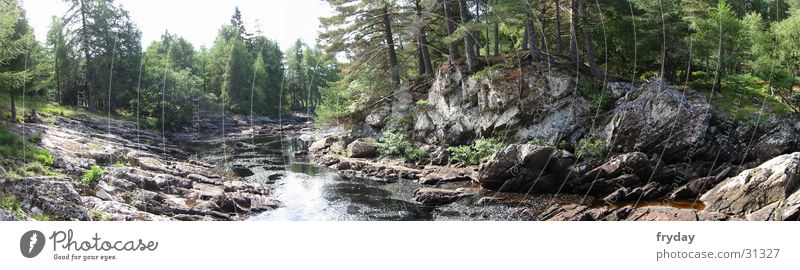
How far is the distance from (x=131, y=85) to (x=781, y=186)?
99.8 ft

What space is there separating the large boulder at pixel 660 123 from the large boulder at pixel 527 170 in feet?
7.84

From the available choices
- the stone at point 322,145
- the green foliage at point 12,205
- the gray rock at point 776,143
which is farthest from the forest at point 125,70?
the gray rock at point 776,143

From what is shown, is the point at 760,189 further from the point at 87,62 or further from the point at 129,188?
the point at 87,62

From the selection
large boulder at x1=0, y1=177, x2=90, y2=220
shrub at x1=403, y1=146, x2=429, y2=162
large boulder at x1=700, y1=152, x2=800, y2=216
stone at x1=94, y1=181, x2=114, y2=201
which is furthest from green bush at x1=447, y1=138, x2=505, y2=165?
large boulder at x1=0, y1=177, x2=90, y2=220

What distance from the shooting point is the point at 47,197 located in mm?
8500

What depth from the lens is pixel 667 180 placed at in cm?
1554

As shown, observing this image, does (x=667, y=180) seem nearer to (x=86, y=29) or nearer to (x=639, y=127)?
(x=639, y=127)

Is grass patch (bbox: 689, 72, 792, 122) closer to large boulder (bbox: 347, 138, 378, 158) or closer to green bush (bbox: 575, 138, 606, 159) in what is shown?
green bush (bbox: 575, 138, 606, 159)

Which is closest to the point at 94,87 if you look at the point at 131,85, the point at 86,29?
the point at 131,85

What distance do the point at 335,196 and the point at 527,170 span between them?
21.6ft

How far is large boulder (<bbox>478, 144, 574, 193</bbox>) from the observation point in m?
16.3

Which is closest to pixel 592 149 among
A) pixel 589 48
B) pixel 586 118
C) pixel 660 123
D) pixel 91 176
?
pixel 586 118

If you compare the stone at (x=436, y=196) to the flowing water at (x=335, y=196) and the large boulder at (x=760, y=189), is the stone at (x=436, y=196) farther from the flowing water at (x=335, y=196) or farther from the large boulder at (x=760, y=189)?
the large boulder at (x=760, y=189)

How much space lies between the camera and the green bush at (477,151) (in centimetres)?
1997
